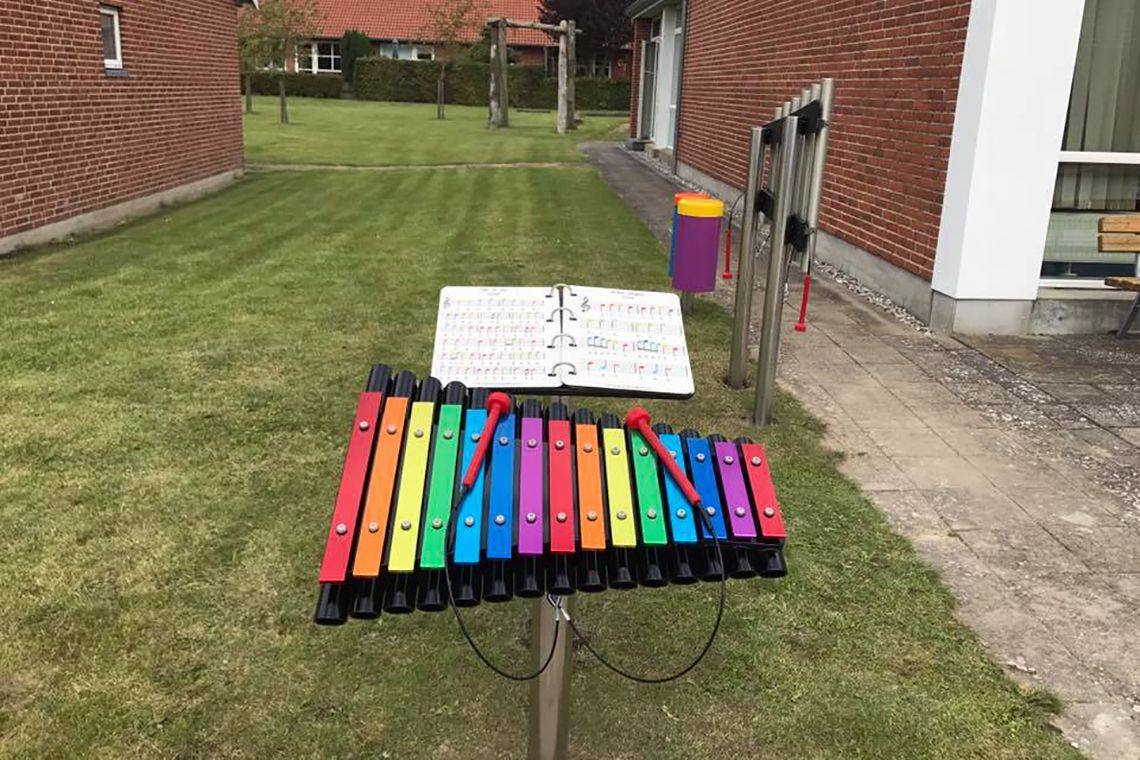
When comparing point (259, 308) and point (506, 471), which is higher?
point (506, 471)

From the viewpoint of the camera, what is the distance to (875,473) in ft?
16.3

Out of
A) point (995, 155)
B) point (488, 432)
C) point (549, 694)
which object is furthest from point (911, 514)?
point (995, 155)

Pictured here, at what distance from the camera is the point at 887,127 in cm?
885

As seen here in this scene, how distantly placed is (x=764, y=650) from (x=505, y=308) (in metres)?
1.58

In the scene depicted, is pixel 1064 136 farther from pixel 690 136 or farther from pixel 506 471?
pixel 690 136

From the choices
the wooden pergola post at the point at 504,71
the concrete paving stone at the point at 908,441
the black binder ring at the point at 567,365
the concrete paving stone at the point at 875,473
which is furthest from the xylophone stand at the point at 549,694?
the wooden pergola post at the point at 504,71

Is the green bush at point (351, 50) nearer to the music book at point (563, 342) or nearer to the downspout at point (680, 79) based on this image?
the downspout at point (680, 79)

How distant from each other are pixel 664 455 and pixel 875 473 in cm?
269

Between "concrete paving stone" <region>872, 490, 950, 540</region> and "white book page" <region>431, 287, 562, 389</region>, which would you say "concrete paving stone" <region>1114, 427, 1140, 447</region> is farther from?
"white book page" <region>431, 287, 562, 389</region>

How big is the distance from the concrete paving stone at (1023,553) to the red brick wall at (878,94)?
13.7 feet

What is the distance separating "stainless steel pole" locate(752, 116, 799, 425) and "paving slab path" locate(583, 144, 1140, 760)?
464mm

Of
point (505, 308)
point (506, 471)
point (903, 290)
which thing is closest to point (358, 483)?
point (506, 471)

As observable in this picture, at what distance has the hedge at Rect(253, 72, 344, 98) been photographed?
4844cm

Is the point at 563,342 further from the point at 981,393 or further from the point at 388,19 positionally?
the point at 388,19
